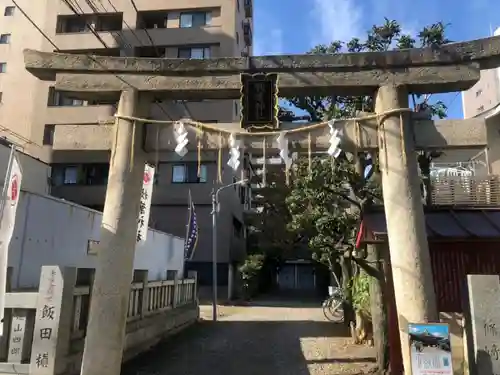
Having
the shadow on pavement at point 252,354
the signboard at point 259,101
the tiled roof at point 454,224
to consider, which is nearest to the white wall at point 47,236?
the shadow on pavement at point 252,354

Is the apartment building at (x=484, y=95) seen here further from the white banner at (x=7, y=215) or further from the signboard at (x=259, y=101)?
the white banner at (x=7, y=215)

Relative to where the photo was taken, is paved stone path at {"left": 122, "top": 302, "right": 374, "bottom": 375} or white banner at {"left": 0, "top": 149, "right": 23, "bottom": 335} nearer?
white banner at {"left": 0, "top": 149, "right": 23, "bottom": 335}

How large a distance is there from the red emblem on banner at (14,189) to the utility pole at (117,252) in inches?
54.3

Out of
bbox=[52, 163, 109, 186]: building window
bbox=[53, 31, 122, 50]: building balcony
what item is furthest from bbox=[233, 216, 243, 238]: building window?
bbox=[53, 31, 122, 50]: building balcony

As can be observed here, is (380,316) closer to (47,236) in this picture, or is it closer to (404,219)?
(404,219)

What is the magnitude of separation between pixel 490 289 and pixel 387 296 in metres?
3.22

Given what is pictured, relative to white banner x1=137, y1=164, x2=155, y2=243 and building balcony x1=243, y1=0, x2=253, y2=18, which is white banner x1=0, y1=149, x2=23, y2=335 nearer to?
white banner x1=137, y1=164, x2=155, y2=243

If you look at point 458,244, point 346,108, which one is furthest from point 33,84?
point 458,244

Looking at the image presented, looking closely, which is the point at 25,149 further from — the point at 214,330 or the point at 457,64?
the point at 457,64

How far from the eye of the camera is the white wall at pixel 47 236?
9695 mm

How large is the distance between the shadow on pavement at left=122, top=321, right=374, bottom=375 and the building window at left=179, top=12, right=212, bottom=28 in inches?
1034

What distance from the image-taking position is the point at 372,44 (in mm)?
13375

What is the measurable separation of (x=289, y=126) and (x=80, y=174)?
99.0ft

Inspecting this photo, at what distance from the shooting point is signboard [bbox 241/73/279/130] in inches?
316
